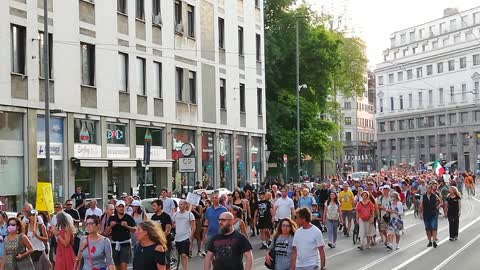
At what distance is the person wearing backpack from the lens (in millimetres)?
21438

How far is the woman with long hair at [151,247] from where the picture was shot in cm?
851

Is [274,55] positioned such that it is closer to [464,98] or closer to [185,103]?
[185,103]

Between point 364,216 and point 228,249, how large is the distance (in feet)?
40.4

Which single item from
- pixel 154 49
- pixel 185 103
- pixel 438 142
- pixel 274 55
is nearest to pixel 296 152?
pixel 274 55

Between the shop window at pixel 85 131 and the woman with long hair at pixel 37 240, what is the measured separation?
587 inches

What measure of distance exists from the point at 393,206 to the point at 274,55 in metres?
33.4

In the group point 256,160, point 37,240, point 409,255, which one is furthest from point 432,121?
point 37,240

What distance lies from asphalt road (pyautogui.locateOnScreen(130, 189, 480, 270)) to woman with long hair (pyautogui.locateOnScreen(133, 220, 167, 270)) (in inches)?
358

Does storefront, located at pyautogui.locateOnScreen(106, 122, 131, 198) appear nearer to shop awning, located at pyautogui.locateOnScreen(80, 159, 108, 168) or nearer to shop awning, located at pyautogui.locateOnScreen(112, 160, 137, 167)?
shop awning, located at pyautogui.locateOnScreen(112, 160, 137, 167)

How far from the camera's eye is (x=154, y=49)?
36688 millimetres

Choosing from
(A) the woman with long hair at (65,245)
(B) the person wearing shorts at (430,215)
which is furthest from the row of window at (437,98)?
(A) the woman with long hair at (65,245)

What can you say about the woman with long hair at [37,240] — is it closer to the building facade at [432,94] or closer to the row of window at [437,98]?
the building facade at [432,94]

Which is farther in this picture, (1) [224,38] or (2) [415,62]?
(2) [415,62]

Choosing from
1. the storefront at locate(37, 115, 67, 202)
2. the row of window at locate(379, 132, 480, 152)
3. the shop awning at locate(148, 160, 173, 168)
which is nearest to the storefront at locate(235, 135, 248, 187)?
the shop awning at locate(148, 160, 173, 168)
